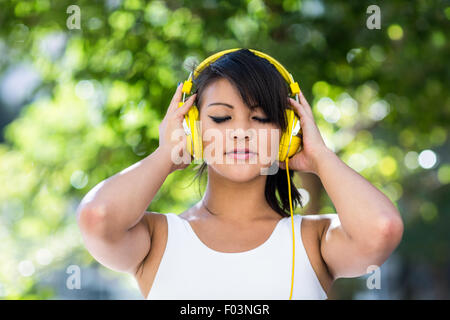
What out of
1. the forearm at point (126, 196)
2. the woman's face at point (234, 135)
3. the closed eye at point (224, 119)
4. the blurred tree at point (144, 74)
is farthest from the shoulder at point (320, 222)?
the blurred tree at point (144, 74)

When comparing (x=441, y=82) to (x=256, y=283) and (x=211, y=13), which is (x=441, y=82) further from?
(x=256, y=283)

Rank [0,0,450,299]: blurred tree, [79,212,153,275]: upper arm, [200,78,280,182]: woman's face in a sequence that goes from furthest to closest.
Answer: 1. [0,0,450,299]: blurred tree
2. [200,78,280,182]: woman's face
3. [79,212,153,275]: upper arm

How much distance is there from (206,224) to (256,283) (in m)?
0.27

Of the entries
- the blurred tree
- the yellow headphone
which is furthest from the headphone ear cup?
the blurred tree

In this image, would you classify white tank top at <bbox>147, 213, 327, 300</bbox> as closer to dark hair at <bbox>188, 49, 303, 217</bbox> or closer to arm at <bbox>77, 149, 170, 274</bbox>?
arm at <bbox>77, 149, 170, 274</bbox>

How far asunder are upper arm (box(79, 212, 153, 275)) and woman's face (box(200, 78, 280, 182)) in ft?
1.01

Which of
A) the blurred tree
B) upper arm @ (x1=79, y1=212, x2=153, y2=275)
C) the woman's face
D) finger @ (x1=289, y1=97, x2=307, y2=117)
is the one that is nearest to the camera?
upper arm @ (x1=79, y1=212, x2=153, y2=275)

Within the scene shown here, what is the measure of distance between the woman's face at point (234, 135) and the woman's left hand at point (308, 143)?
116 mm

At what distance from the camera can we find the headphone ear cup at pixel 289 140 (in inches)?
64.6

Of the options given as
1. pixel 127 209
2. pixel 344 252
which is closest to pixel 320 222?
pixel 344 252

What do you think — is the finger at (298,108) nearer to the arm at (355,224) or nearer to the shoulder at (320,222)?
the arm at (355,224)

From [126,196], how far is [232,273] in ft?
1.27

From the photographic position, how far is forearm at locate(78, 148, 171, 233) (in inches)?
58.1

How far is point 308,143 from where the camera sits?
5.51 ft
